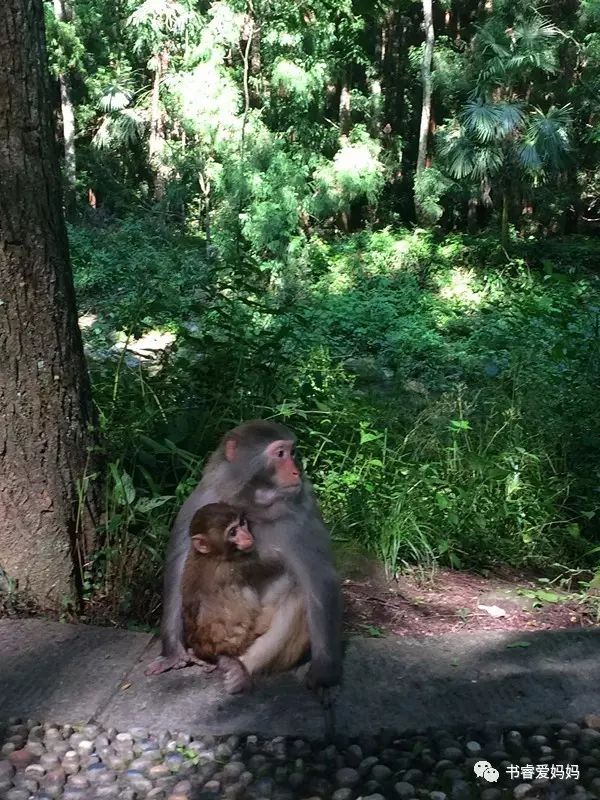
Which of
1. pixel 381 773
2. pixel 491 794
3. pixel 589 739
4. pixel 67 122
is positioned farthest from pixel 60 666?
pixel 67 122

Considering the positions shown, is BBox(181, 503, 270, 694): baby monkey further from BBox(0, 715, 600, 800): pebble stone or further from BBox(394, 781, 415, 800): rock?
BBox(394, 781, 415, 800): rock

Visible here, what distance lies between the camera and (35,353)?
11.3ft

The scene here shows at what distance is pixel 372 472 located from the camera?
499 cm

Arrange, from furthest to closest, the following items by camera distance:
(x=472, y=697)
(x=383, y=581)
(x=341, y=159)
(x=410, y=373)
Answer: (x=341, y=159), (x=410, y=373), (x=383, y=581), (x=472, y=697)

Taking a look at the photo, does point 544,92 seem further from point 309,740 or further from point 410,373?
point 309,740

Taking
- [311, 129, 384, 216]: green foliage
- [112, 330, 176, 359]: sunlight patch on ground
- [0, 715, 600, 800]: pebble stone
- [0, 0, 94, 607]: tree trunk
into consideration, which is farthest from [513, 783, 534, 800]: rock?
[311, 129, 384, 216]: green foliage

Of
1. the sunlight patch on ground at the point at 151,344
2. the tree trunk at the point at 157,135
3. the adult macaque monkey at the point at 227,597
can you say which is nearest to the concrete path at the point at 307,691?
the adult macaque monkey at the point at 227,597

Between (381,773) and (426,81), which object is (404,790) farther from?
(426,81)

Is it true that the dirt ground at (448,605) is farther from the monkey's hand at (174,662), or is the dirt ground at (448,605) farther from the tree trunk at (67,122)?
the tree trunk at (67,122)

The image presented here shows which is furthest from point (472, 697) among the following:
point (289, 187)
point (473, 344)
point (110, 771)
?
point (289, 187)

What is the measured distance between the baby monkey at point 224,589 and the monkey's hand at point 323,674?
0.74 ft

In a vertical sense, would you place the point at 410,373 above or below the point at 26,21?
below

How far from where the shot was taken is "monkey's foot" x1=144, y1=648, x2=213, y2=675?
3.14 meters

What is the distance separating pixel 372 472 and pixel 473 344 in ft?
26.4
